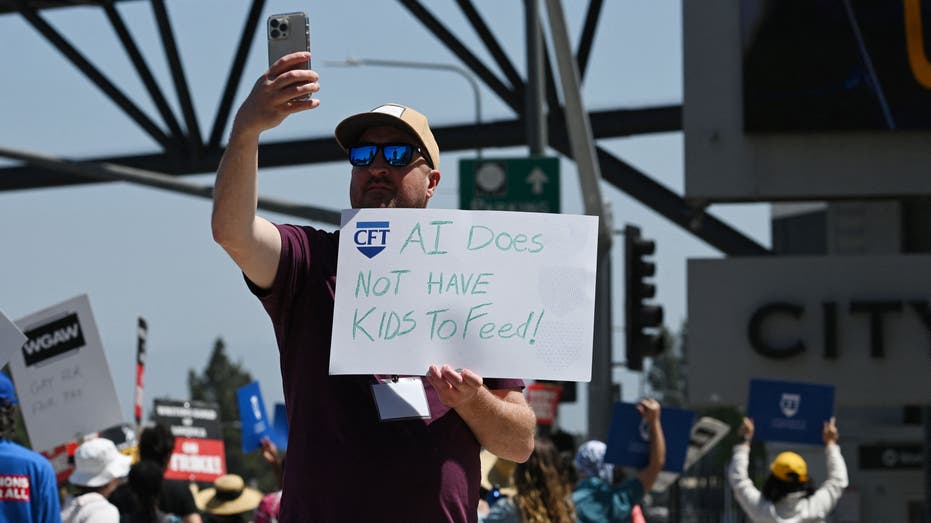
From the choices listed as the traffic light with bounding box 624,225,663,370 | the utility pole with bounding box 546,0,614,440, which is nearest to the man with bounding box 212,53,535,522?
the utility pole with bounding box 546,0,614,440

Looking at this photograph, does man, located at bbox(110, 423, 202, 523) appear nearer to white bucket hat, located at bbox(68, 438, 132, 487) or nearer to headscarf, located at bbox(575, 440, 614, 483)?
white bucket hat, located at bbox(68, 438, 132, 487)

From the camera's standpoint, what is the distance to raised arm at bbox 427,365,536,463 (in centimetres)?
375

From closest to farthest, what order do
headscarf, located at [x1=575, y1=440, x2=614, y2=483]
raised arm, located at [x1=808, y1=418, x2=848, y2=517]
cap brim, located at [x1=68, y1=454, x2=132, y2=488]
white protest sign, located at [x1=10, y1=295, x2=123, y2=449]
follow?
1. cap brim, located at [x1=68, y1=454, x2=132, y2=488]
2. white protest sign, located at [x1=10, y1=295, x2=123, y2=449]
3. headscarf, located at [x1=575, y1=440, x2=614, y2=483]
4. raised arm, located at [x1=808, y1=418, x2=848, y2=517]

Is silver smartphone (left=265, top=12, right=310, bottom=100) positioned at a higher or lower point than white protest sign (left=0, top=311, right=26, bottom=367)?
higher

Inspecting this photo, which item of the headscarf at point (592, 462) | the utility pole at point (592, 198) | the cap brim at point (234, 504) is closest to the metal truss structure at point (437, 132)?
the utility pole at point (592, 198)

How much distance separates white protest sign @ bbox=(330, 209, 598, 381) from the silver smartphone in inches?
16.7

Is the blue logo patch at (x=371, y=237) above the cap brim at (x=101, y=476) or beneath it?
above

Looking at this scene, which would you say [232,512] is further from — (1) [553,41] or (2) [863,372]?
(2) [863,372]

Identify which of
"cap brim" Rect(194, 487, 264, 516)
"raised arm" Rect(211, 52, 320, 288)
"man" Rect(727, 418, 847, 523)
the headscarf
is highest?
"raised arm" Rect(211, 52, 320, 288)

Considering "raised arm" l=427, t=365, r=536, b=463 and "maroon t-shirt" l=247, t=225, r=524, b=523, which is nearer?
"raised arm" l=427, t=365, r=536, b=463

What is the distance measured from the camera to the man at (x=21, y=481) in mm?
6320

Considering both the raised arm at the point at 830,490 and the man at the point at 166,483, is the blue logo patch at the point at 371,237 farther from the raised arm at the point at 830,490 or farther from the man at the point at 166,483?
the raised arm at the point at 830,490

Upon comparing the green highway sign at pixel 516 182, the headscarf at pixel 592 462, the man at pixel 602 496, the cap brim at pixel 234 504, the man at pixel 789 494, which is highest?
the green highway sign at pixel 516 182

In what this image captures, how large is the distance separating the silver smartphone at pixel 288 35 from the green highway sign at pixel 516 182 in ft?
44.6
